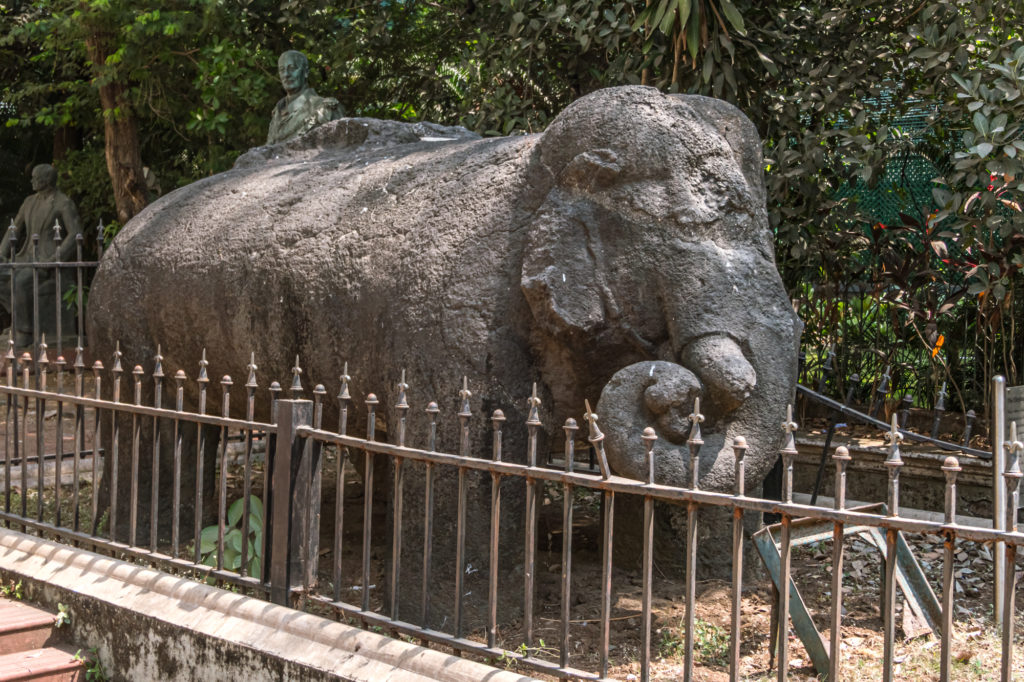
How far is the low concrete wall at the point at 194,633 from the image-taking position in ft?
11.4

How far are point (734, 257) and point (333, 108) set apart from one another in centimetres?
342

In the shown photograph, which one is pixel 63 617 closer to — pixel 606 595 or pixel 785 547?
pixel 606 595

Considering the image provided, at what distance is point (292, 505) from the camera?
3.96 meters

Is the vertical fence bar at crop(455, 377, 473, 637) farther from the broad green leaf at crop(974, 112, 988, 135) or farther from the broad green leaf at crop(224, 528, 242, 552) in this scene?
the broad green leaf at crop(974, 112, 988, 135)

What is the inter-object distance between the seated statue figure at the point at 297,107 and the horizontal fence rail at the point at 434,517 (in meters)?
1.79

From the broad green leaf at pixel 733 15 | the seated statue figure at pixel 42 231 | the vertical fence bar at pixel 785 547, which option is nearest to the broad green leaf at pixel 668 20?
the broad green leaf at pixel 733 15

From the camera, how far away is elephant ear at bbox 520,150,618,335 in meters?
4.30

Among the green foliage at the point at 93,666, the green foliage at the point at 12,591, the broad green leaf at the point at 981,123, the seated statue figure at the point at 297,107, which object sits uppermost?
the seated statue figure at the point at 297,107

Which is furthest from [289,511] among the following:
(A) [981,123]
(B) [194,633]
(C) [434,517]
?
(A) [981,123]

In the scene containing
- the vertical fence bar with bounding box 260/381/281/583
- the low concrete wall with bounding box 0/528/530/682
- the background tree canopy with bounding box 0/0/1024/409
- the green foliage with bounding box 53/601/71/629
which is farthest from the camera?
the background tree canopy with bounding box 0/0/1024/409

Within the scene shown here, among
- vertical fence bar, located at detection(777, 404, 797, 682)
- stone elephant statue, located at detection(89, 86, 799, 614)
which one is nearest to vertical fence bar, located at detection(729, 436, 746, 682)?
vertical fence bar, located at detection(777, 404, 797, 682)

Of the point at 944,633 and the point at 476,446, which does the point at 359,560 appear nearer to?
the point at 476,446

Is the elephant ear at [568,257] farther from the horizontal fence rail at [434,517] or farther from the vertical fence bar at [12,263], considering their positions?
the vertical fence bar at [12,263]

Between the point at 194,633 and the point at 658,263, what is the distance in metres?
2.28
